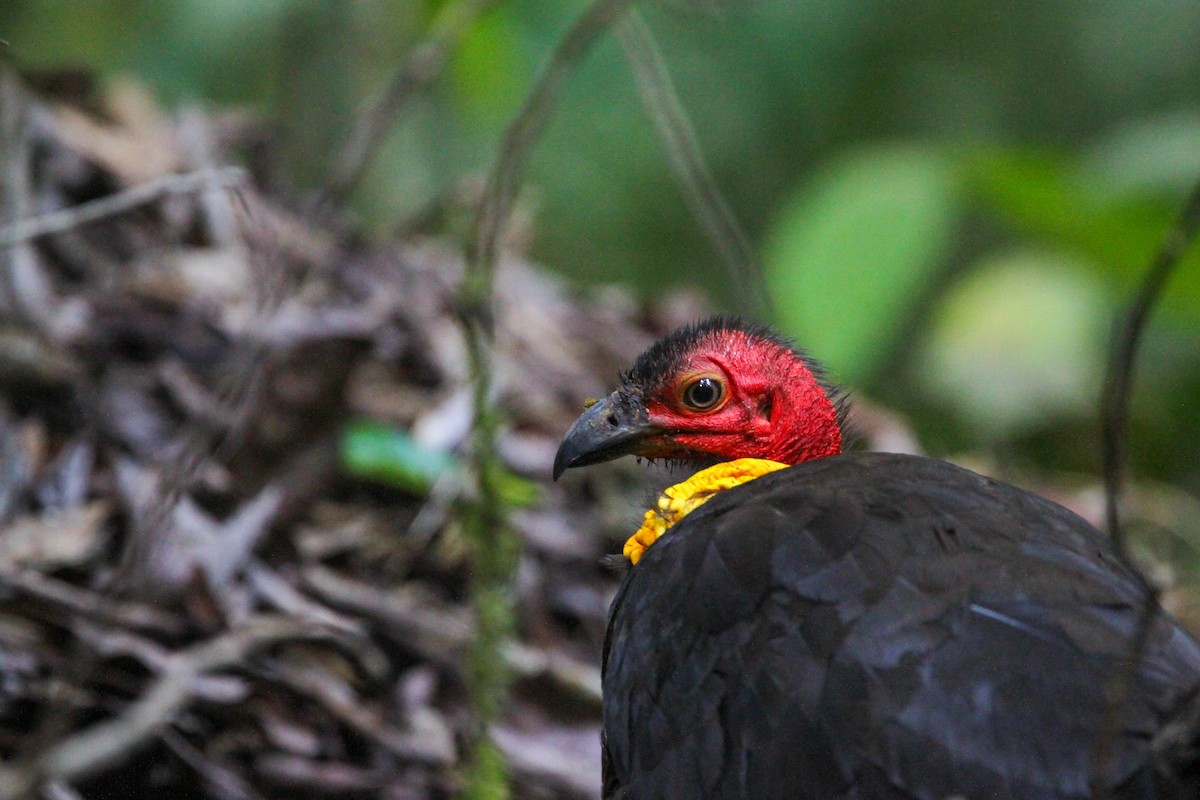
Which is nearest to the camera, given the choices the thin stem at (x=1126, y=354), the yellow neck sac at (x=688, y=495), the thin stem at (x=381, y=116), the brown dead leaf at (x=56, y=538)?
the thin stem at (x=1126, y=354)

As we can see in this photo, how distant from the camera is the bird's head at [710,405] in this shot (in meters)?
3.15

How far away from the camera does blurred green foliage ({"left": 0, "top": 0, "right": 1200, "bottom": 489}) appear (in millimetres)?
5207

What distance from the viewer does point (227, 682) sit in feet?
10.7

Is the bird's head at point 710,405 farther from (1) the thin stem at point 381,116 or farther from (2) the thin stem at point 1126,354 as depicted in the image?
(2) the thin stem at point 1126,354

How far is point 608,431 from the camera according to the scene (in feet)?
10.3

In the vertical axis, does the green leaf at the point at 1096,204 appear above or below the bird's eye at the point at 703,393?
above

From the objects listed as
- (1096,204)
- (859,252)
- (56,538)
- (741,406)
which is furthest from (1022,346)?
(56,538)

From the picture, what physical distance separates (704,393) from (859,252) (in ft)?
7.48

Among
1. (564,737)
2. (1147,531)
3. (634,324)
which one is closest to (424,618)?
(564,737)

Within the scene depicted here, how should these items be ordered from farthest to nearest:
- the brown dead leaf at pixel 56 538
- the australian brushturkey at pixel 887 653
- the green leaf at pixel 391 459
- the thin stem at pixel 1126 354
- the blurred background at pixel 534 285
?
the green leaf at pixel 391 459, the blurred background at pixel 534 285, the brown dead leaf at pixel 56 538, the australian brushturkey at pixel 887 653, the thin stem at pixel 1126 354

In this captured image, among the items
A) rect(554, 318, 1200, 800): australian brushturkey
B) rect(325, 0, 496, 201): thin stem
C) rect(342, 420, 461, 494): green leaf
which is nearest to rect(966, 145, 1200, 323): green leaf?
rect(342, 420, 461, 494): green leaf

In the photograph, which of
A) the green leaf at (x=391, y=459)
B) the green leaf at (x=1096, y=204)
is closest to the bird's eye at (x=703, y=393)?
the green leaf at (x=391, y=459)

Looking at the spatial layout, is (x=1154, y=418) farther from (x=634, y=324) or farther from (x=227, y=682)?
(x=227, y=682)

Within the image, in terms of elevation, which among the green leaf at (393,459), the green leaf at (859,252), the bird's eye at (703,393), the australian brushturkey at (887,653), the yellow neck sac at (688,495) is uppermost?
the green leaf at (859,252)
